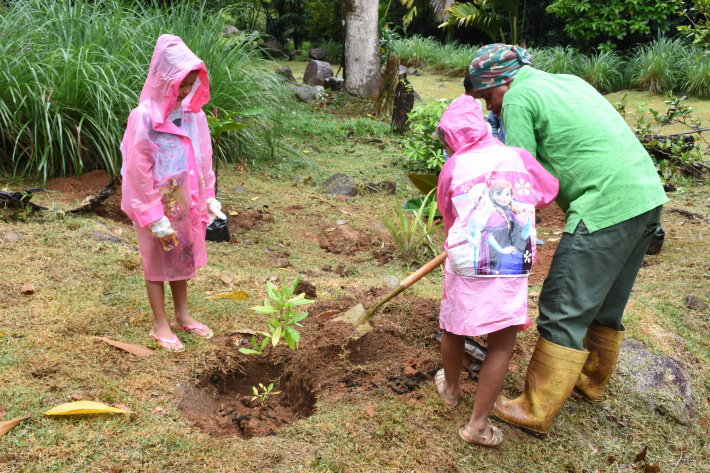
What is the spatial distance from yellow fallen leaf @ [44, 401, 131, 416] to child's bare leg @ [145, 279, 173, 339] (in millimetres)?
583

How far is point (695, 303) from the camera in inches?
141

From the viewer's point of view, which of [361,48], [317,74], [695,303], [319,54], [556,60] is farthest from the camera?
[319,54]

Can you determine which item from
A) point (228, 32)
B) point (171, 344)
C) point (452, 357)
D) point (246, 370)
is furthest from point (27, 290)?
point (228, 32)

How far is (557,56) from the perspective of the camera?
1229 cm

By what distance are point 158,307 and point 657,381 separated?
8.39 ft

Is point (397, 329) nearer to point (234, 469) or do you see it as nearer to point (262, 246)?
point (234, 469)

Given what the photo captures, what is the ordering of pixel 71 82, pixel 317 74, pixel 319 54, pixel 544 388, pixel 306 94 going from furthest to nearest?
pixel 319 54, pixel 317 74, pixel 306 94, pixel 71 82, pixel 544 388

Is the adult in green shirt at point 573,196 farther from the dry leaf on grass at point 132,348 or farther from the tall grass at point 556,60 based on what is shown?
the tall grass at point 556,60

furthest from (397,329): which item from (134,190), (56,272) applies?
(56,272)

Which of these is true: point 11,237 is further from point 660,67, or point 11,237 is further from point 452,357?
point 660,67

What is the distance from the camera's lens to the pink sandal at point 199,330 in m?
2.83

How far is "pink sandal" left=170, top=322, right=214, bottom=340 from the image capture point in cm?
283

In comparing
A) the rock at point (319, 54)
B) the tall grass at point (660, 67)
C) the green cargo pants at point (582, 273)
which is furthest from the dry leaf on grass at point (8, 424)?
the rock at point (319, 54)

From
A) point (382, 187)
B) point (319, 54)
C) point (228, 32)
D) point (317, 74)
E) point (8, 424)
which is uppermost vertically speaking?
point (228, 32)
